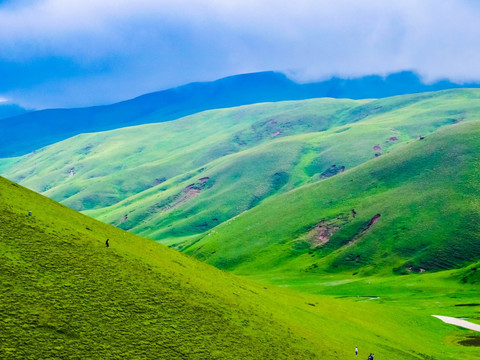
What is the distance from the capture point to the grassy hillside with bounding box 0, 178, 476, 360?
54688 mm

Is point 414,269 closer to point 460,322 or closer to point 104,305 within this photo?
point 460,322

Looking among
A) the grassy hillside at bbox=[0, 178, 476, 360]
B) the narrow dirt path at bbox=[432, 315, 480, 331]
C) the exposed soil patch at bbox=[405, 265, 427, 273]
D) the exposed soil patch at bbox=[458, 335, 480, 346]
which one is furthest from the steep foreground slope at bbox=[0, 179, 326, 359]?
the exposed soil patch at bbox=[405, 265, 427, 273]

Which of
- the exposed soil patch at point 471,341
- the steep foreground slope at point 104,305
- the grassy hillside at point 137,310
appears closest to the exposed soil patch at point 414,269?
the grassy hillside at point 137,310

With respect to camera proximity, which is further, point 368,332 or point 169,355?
point 368,332

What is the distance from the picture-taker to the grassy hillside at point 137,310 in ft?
179

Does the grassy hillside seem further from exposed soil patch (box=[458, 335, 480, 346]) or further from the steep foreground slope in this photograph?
exposed soil patch (box=[458, 335, 480, 346])

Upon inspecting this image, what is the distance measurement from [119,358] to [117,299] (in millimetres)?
11579

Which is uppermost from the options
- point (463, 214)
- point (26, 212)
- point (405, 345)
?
point (463, 214)

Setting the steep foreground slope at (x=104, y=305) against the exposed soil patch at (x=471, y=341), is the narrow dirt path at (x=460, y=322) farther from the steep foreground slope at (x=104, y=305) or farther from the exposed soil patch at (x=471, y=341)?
the steep foreground slope at (x=104, y=305)

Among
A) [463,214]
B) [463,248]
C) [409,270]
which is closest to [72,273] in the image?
[409,270]

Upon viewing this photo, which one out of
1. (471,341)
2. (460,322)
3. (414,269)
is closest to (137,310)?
(471,341)

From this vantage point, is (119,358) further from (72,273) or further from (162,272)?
(162,272)

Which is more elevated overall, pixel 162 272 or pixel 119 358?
pixel 162 272

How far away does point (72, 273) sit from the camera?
6475cm
